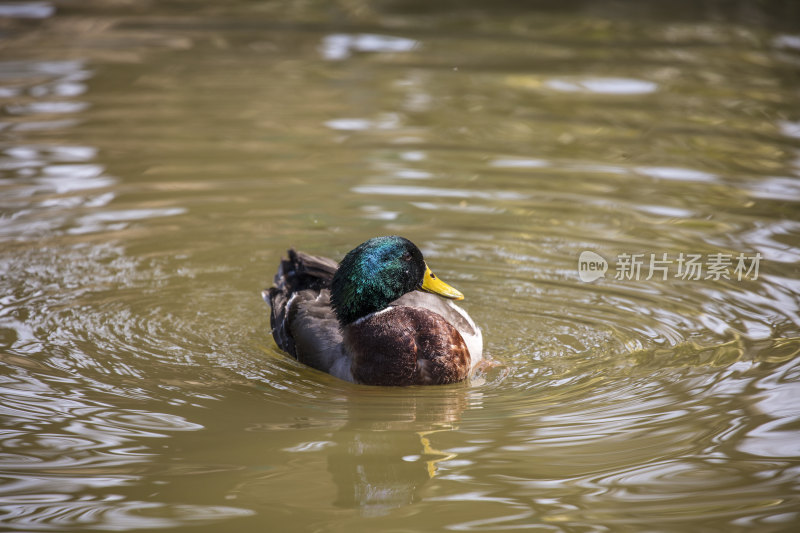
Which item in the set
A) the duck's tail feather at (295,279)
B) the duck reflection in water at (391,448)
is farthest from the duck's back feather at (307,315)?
the duck reflection in water at (391,448)

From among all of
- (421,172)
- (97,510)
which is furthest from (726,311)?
(97,510)

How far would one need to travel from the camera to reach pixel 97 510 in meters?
4.26

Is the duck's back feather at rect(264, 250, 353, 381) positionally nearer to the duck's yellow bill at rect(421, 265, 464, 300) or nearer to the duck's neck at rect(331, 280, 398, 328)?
the duck's neck at rect(331, 280, 398, 328)

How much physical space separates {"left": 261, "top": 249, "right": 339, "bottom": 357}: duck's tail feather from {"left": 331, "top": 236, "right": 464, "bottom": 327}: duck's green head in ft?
1.85

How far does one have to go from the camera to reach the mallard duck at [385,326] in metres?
5.57

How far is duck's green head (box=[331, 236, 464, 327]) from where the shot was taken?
5672 millimetres

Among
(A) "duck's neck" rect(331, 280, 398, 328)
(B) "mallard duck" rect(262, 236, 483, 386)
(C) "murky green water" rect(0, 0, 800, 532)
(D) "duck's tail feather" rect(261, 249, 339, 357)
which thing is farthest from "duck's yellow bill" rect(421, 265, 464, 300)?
(D) "duck's tail feather" rect(261, 249, 339, 357)

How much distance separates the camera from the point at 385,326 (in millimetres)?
5598

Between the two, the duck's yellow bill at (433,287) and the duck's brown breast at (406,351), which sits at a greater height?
the duck's yellow bill at (433,287)

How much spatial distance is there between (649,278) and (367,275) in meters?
2.27

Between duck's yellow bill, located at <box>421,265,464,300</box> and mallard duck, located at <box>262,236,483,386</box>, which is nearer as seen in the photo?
mallard duck, located at <box>262,236,483,386</box>

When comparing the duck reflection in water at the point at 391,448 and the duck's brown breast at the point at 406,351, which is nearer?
the duck reflection in water at the point at 391,448

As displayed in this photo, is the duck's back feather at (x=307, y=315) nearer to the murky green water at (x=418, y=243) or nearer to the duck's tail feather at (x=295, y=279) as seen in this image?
→ the duck's tail feather at (x=295, y=279)

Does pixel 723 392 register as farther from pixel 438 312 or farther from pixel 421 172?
pixel 421 172
